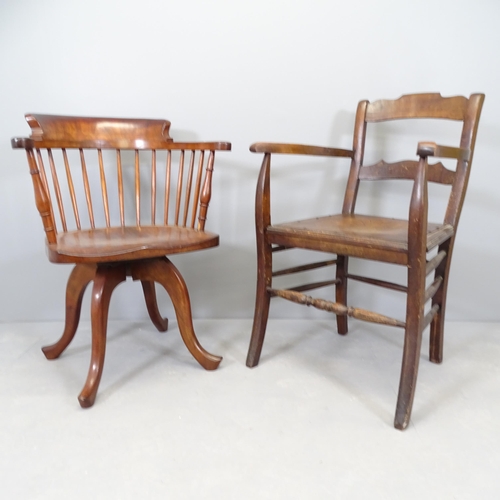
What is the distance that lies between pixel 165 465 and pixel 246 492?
199 mm

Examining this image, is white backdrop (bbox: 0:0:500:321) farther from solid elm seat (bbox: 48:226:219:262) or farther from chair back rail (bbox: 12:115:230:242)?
solid elm seat (bbox: 48:226:219:262)

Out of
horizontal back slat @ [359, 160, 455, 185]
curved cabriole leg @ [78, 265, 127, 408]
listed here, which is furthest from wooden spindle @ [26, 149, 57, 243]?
horizontal back slat @ [359, 160, 455, 185]

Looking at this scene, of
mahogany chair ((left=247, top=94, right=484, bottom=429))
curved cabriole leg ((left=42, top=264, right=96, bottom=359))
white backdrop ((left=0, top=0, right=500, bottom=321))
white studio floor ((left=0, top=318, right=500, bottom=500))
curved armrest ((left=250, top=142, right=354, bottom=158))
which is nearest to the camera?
white studio floor ((left=0, top=318, right=500, bottom=500))

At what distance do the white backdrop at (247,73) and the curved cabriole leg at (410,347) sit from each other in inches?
27.8

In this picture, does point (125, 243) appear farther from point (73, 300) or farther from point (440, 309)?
point (440, 309)

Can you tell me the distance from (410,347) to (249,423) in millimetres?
467

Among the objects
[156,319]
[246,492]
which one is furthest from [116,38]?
[246,492]

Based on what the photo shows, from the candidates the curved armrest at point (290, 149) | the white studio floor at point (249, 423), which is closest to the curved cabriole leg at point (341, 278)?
the white studio floor at point (249, 423)

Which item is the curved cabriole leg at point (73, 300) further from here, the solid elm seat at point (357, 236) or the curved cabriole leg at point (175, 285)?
the solid elm seat at point (357, 236)

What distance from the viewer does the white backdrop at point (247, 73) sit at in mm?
1454

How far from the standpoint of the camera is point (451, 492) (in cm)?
83

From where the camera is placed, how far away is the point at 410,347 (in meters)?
1.02

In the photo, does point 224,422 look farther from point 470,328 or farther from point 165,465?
point 470,328

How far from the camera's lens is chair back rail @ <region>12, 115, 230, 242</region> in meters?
1.20
